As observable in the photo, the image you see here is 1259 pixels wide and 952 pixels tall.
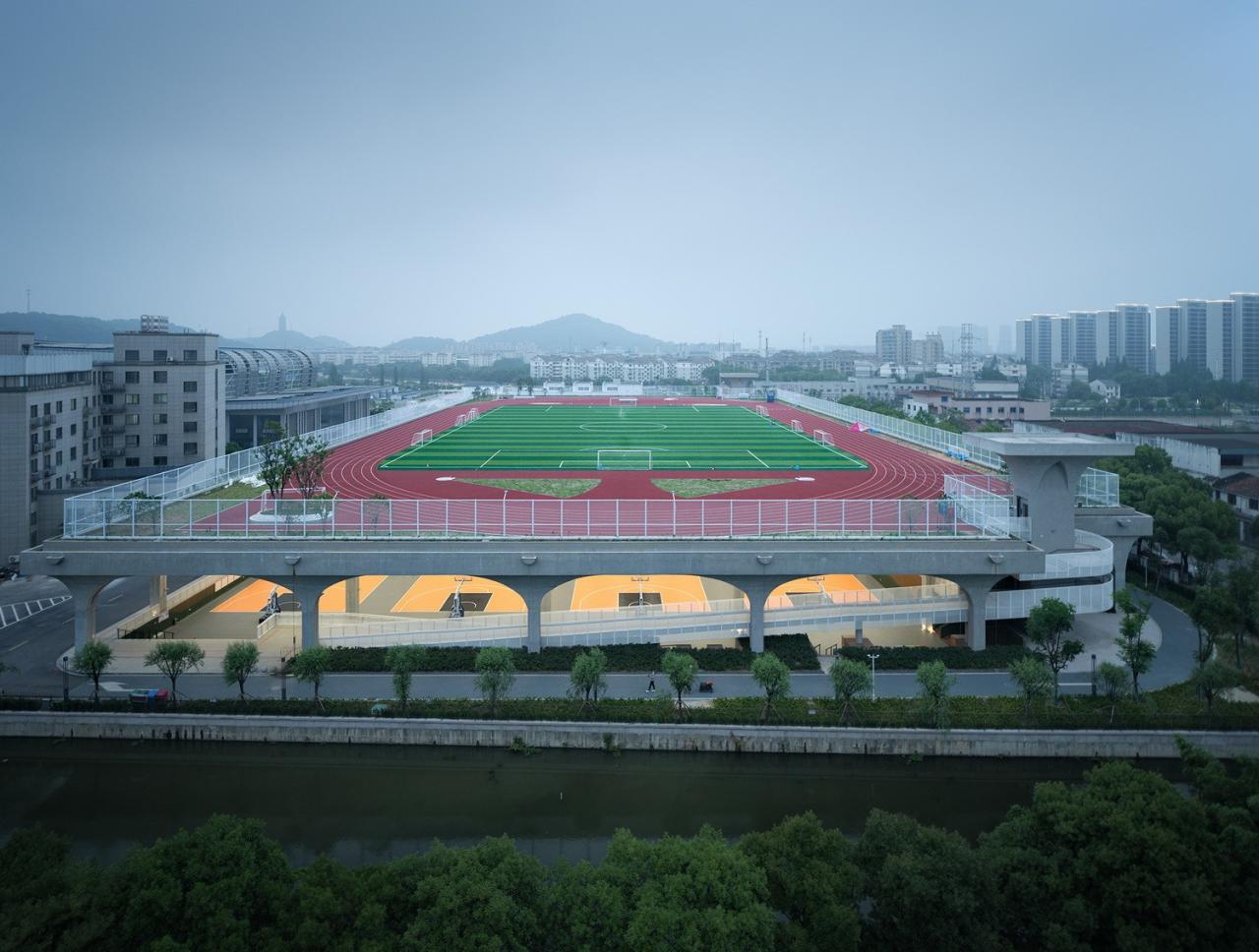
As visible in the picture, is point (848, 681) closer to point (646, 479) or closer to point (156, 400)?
point (646, 479)

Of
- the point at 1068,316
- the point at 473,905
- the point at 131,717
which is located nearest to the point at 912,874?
the point at 473,905

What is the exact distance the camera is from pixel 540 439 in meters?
56.4

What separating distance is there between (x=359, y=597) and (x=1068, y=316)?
564 feet

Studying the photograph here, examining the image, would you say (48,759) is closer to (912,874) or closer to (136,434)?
(912,874)

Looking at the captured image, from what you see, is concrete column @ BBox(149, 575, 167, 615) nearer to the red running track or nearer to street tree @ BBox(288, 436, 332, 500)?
street tree @ BBox(288, 436, 332, 500)

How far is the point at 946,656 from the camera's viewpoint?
878 inches

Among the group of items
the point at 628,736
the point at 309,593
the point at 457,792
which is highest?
the point at 309,593

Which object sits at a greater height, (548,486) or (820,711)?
(548,486)

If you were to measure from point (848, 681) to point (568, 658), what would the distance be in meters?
6.84

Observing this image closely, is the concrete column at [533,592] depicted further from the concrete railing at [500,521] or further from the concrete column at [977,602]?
the concrete column at [977,602]

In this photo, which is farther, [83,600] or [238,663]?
[83,600]

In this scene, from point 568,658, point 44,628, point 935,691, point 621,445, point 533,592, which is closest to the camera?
point 935,691

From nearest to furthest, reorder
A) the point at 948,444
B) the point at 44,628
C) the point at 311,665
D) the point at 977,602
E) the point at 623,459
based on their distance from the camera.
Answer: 1. the point at 311,665
2. the point at 977,602
3. the point at 44,628
4. the point at 948,444
5. the point at 623,459

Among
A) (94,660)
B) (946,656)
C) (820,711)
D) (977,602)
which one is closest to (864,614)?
(946,656)
